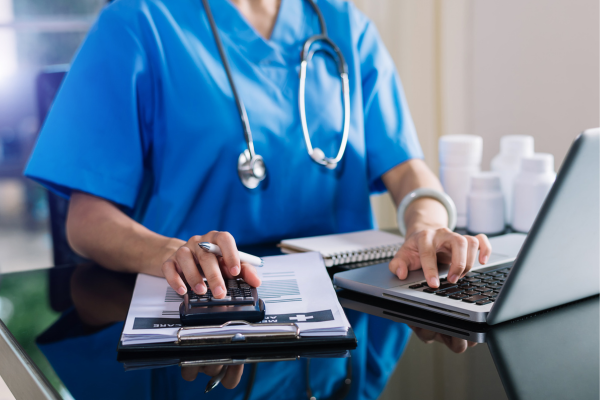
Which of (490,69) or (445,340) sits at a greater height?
(490,69)

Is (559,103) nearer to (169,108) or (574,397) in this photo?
(169,108)

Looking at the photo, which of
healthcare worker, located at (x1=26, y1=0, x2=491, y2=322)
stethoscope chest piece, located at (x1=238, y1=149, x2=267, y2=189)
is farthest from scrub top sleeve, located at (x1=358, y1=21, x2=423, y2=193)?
stethoscope chest piece, located at (x1=238, y1=149, x2=267, y2=189)

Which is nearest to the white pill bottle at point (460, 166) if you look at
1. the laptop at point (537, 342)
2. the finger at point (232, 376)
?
the laptop at point (537, 342)

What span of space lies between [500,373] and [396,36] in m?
1.60

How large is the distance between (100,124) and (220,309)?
19.4 inches

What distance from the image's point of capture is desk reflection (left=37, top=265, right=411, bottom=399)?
17.0 inches

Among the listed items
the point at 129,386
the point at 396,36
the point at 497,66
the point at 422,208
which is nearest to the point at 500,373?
the point at 129,386

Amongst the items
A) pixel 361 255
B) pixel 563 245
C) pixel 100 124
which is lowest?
pixel 361 255

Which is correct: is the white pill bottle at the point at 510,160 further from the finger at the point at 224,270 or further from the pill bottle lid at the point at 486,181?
the finger at the point at 224,270

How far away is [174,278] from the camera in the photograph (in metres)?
0.60

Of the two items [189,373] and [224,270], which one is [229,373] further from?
[224,270]

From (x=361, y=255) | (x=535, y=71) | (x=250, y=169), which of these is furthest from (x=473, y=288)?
(x=535, y=71)

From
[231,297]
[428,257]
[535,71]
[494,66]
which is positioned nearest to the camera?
[231,297]

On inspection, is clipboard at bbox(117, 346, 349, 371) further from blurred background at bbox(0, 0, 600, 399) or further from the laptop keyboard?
blurred background at bbox(0, 0, 600, 399)
